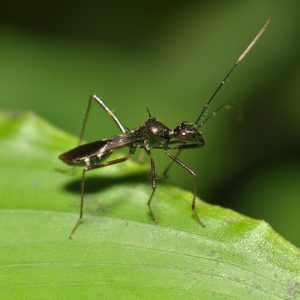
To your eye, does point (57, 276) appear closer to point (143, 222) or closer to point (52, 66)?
point (143, 222)

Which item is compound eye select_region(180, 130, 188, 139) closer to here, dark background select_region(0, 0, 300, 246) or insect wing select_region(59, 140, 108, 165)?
insect wing select_region(59, 140, 108, 165)

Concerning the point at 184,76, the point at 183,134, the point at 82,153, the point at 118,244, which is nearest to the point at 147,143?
the point at 183,134

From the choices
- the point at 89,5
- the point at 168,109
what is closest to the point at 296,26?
the point at 168,109

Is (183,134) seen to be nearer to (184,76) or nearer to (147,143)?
(147,143)

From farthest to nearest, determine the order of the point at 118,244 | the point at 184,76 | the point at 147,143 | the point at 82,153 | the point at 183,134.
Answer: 1. the point at 184,76
2. the point at 147,143
3. the point at 183,134
4. the point at 82,153
5. the point at 118,244

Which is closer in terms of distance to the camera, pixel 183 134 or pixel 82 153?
pixel 82 153

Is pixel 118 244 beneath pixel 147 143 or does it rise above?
beneath
